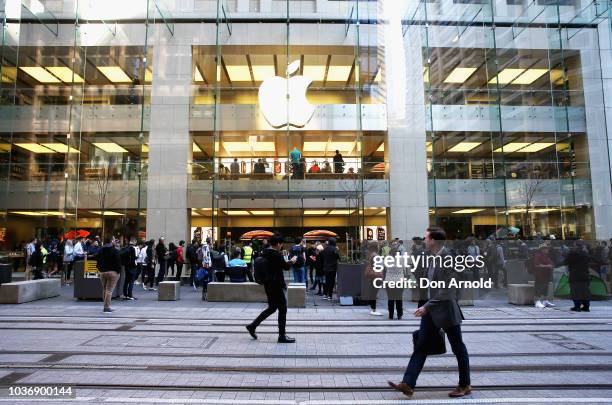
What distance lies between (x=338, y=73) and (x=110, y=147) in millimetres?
13622

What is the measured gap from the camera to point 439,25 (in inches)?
893

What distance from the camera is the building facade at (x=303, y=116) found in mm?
21906

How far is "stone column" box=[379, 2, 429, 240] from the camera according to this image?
21.9 meters

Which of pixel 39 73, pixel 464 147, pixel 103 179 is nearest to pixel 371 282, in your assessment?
pixel 464 147

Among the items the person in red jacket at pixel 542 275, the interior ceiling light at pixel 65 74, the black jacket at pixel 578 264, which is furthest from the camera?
the interior ceiling light at pixel 65 74

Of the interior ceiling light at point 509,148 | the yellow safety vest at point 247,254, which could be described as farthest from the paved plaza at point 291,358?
the interior ceiling light at point 509,148

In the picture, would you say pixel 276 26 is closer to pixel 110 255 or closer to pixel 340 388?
pixel 110 255

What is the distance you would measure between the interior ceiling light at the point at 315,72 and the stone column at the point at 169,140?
7030 mm

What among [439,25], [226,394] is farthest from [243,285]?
[439,25]

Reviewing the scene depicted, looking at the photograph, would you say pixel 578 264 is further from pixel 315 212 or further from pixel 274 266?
pixel 315 212

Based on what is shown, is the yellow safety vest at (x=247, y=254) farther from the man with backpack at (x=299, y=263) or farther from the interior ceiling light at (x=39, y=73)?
the interior ceiling light at (x=39, y=73)

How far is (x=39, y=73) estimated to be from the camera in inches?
934

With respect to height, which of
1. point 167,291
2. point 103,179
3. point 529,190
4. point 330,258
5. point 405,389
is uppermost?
point 103,179

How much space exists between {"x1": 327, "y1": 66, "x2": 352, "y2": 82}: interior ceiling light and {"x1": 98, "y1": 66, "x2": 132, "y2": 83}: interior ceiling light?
37.3 ft
